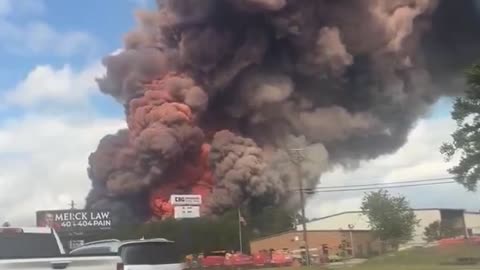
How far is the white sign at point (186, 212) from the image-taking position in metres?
59.0

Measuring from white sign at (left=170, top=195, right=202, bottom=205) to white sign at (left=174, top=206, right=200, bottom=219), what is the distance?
0.44m

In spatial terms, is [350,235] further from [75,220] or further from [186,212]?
[75,220]

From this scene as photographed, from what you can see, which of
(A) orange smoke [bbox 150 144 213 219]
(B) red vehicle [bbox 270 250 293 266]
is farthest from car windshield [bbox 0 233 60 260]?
(A) orange smoke [bbox 150 144 213 219]

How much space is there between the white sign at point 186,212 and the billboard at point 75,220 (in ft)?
32.9

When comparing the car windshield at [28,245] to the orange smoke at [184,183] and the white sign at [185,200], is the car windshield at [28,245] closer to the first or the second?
the white sign at [185,200]

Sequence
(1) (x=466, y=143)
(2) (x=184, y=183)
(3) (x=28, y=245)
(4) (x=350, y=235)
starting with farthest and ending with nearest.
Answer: (4) (x=350, y=235)
(2) (x=184, y=183)
(1) (x=466, y=143)
(3) (x=28, y=245)

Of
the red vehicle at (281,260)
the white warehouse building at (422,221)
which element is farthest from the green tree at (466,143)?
the white warehouse building at (422,221)

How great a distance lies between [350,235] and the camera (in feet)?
215

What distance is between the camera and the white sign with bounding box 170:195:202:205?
59.9 meters

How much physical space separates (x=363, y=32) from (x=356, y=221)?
29691mm

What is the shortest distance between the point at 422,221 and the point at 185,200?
34.5m

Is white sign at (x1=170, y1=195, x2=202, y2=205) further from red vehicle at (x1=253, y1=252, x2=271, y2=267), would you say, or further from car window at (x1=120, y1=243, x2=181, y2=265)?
car window at (x1=120, y1=243, x2=181, y2=265)

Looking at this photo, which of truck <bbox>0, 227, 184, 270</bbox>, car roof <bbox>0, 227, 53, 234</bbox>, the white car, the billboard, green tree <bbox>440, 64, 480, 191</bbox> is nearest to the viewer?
truck <bbox>0, 227, 184, 270</bbox>

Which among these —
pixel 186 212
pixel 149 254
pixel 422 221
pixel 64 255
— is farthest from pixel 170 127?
pixel 64 255
